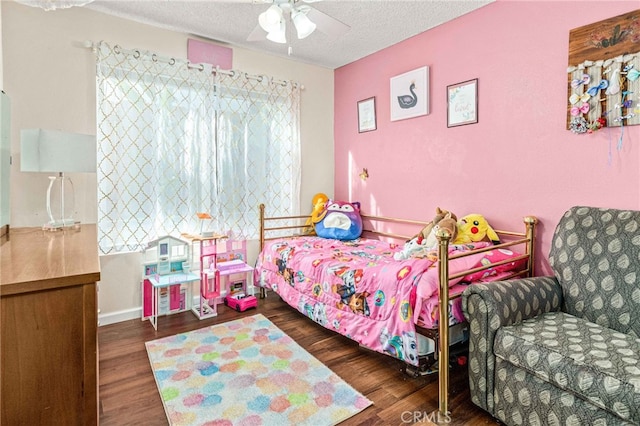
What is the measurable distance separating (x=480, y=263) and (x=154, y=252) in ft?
8.42

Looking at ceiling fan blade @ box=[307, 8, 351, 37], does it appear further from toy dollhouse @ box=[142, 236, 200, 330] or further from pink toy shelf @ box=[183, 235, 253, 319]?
toy dollhouse @ box=[142, 236, 200, 330]

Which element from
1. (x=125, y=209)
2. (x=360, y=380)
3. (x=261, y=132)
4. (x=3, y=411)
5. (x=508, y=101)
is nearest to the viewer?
(x=3, y=411)

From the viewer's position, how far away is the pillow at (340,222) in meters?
3.51

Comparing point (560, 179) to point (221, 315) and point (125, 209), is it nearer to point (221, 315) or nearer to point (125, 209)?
point (221, 315)

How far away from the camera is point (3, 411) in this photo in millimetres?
979

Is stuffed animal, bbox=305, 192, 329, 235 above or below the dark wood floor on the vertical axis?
above

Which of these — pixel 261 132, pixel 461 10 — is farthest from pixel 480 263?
pixel 261 132

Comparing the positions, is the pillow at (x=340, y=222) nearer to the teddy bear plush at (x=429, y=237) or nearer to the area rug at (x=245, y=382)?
the teddy bear plush at (x=429, y=237)

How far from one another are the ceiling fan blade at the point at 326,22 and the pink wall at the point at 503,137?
3.49 feet

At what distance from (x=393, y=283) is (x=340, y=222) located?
152 centimetres

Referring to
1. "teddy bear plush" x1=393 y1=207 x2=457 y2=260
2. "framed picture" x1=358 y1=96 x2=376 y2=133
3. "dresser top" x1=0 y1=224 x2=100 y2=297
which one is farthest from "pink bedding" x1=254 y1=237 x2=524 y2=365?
"dresser top" x1=0 y1=224 x2=100 y2=297

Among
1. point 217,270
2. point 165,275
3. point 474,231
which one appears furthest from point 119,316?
point 474,231

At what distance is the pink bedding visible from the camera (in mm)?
1954

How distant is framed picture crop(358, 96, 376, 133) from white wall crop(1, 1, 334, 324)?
5.82ft
